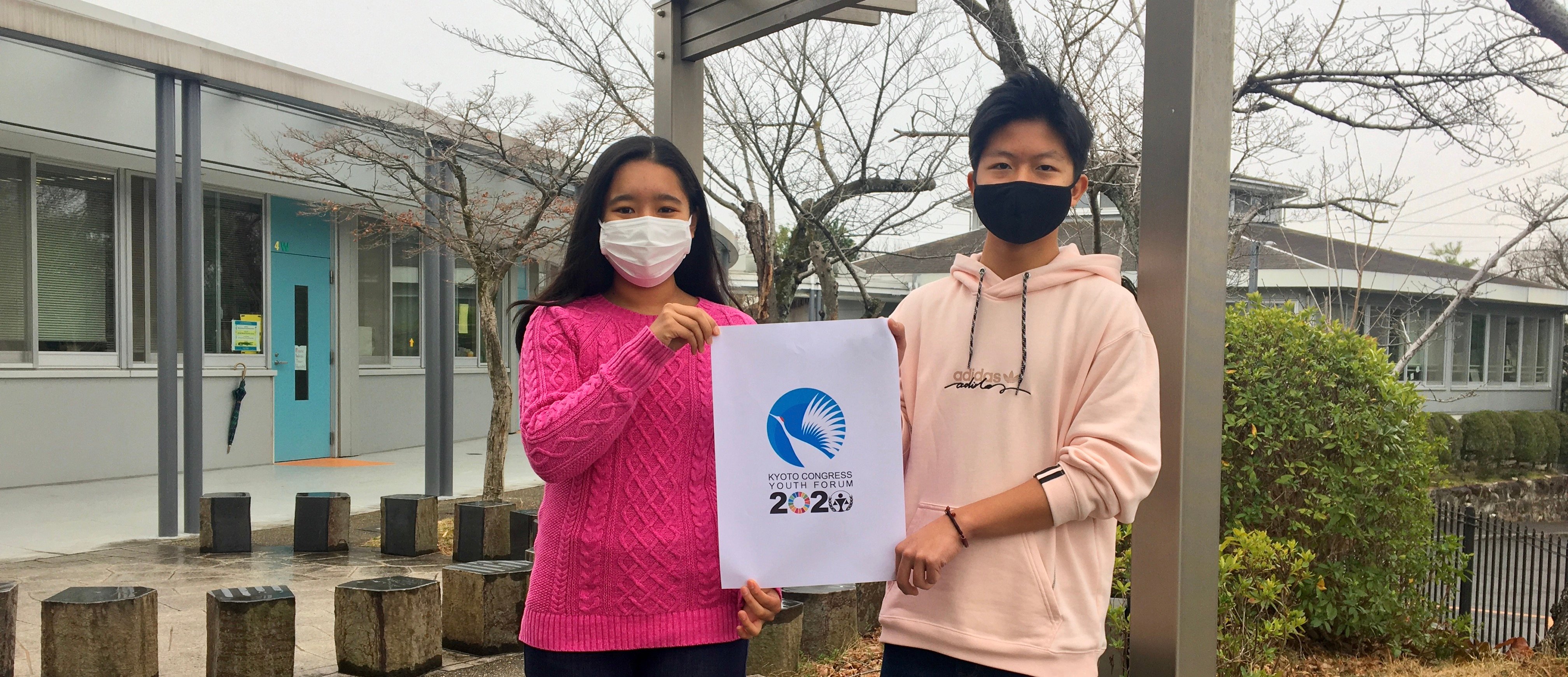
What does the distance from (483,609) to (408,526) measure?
2.83 metres

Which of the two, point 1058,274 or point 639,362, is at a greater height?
point 1058,274

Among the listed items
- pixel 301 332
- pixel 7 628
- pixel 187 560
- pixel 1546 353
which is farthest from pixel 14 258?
pixel 1546 353

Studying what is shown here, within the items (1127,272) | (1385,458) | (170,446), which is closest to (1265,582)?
(1385,458)

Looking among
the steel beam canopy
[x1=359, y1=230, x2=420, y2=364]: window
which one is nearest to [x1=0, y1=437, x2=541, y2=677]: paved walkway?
the steel beam canopy

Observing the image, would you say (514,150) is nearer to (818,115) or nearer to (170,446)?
(818,115)

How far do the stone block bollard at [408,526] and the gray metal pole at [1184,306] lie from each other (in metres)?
6.25

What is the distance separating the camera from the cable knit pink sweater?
68.7 inches

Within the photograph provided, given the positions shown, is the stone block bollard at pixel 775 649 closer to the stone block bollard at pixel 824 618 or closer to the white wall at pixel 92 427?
the stone block bollard at pixel 824 618

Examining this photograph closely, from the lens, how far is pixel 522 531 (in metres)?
6.45

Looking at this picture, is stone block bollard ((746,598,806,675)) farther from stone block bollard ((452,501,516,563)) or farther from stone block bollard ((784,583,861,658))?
stone block bollard ((452,501,516,563))

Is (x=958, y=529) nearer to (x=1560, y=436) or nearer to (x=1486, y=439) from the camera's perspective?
(x=1486, y=439)

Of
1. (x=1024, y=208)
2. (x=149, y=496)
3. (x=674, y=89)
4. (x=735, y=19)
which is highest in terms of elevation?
(x=735, y=19)

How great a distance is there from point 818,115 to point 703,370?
7666mm

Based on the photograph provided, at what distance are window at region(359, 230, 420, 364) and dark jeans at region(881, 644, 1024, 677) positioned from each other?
1300 cm
